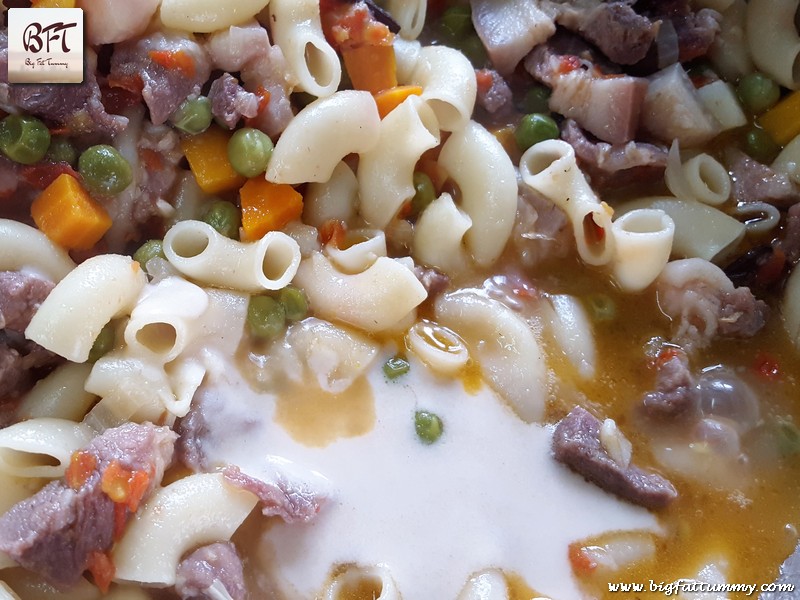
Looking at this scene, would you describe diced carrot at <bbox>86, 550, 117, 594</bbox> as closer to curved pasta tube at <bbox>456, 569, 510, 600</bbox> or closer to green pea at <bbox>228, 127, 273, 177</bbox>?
curved pasta tube at <bbox>456, 569, 510, 600</bbox>

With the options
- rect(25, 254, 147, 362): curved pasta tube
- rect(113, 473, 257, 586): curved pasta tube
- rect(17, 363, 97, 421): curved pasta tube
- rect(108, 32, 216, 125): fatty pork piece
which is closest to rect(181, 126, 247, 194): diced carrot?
rect(108, 32, 216, 125): fatty pork piece

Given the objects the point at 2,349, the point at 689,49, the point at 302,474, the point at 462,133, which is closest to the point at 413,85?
the point at 462,133

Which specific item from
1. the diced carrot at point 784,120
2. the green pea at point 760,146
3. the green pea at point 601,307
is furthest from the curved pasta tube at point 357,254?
the diced carrot at point 784,120

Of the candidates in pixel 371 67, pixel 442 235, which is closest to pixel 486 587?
pixel 442 235

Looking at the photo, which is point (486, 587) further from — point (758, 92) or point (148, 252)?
point (758, 92)

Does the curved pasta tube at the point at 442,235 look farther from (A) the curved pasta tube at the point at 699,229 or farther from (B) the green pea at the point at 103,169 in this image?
(B) the green pea at the point at 103,169
